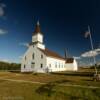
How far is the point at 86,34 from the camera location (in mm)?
20484

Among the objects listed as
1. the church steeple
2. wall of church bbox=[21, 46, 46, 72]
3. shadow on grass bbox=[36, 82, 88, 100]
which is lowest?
shadow on grass bbox=[36, 82, 88, 100]

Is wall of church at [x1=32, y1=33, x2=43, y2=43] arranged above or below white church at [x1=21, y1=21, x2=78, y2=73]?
above

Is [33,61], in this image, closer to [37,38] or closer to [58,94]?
[37,38]

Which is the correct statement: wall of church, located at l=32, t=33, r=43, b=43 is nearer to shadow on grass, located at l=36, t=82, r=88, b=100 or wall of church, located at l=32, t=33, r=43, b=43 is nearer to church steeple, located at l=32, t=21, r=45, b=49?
church steeple, located at l=32, t=21, r=45, b=49

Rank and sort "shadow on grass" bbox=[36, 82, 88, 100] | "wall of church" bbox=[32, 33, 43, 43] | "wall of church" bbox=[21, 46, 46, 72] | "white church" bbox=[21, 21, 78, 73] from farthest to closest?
"wall of church" bbox=[32, 33, 43, 43], "wall of church" bbox=[21, 46, 46, 72], "white church" bbox=[21, 21, 78, 73], "shadow on grass" bbox=[36, 82, 88, 100]

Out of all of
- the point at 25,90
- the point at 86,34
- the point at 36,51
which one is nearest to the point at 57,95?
the point at 25,90

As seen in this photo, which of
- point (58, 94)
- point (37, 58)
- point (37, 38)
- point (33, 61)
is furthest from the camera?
point (37, 38)

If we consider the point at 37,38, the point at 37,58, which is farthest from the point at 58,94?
the point at 37,38

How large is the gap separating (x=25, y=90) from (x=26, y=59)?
28.7 metres

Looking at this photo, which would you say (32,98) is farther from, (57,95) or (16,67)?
(16,67)

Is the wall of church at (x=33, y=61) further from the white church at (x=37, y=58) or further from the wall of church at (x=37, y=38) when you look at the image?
the wall of church at (x=37, y=38)

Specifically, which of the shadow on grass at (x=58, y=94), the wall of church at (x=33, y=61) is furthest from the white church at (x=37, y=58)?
the shadow on grass at (x=58, y=94)

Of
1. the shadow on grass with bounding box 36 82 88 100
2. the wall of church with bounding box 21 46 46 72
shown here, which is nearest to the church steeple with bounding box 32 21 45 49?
the wall of church with bounding box 21 46 46 72

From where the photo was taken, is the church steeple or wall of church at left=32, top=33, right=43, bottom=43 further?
wall of church at left=32, top=33, right=43, bottom=43
